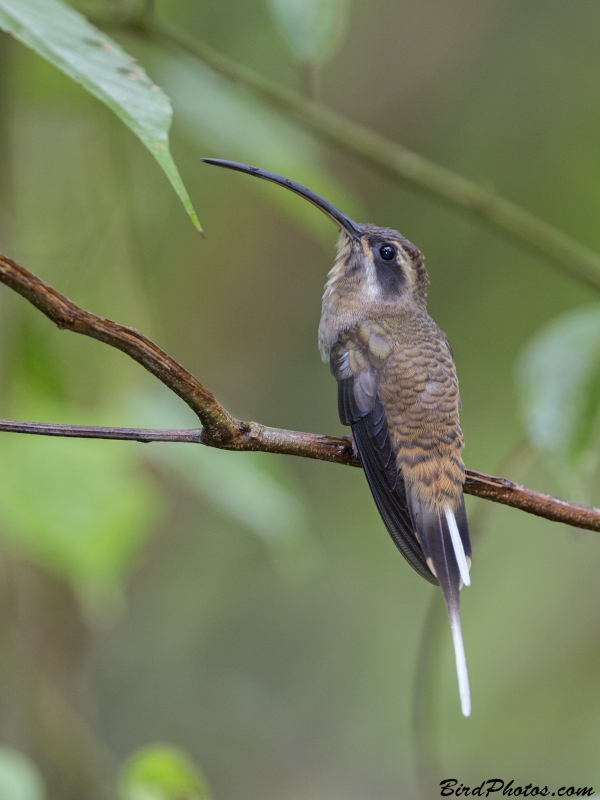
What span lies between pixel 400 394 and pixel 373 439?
7.3 inches

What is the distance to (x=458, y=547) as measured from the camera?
1953 mm

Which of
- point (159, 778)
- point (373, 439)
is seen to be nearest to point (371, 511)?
point (373, 439)

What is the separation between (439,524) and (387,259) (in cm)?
106

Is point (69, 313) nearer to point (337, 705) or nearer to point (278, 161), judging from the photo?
point (278, 161)

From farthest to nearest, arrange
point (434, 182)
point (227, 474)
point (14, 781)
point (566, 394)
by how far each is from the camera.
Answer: point (434, 182), point (227, 474), point (566, 394), point (14, 781)

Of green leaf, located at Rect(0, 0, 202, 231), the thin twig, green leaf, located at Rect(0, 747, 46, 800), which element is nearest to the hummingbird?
the thin twig

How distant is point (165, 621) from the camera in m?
6.32

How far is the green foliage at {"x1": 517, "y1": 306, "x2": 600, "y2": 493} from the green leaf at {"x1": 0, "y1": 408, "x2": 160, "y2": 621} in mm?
1044

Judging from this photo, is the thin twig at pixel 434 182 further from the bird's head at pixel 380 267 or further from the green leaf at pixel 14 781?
the green leaf at pixel 14 781

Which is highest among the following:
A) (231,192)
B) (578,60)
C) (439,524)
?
(578,60)

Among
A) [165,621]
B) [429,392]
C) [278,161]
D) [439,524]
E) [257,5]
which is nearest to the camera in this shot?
[439,524]

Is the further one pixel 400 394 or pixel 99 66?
pixel 400 394

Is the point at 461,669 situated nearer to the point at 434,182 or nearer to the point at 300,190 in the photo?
the point at 300,190

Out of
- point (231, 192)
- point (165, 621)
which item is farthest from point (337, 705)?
point (231, 192)
